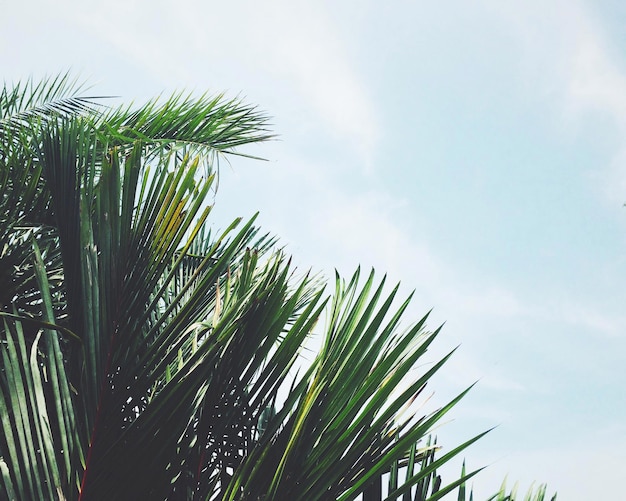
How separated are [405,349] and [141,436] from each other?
383mm

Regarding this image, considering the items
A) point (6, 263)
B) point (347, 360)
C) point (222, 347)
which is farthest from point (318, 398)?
point (6, 263)

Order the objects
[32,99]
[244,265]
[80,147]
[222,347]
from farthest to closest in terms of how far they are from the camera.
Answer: [32,99] < [80,147] < [244,265] < [222,347]

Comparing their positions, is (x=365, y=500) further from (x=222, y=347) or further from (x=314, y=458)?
(x=222, y=347)

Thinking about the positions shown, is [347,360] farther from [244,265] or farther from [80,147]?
[80,147]

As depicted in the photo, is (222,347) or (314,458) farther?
(222,347)

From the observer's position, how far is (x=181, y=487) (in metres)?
0.95

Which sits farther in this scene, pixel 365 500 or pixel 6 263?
pixel 6 263

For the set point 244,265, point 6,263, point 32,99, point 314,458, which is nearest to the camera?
point 314,458

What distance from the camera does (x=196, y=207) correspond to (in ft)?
3.12

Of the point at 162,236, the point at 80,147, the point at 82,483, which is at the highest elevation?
the point at 80,147

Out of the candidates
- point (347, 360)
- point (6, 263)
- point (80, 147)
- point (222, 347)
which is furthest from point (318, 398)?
point (6, 263)

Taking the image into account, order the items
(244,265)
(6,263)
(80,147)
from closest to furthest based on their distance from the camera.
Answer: (244,265)
(80,147)
(6,263)

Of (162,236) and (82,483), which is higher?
(162,236)

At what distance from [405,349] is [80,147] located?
30.4 inches
